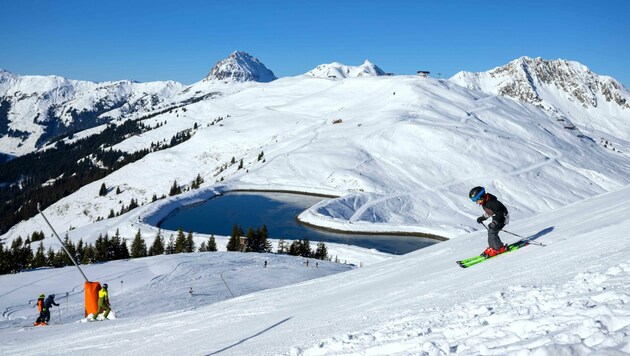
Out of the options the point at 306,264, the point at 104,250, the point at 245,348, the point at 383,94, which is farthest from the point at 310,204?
the point at 383,94

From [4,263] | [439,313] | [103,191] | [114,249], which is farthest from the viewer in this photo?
[103,191]

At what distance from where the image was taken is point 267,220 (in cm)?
7462

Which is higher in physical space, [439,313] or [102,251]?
[439,313]

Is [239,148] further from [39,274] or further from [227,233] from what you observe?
[39,274]

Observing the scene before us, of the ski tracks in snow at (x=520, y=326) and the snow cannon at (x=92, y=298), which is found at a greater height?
the ski tracks in snow at (x=520, y=326)

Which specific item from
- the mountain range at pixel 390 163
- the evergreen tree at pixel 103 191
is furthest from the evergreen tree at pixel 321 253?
the evergreen tree at pixel 103 191

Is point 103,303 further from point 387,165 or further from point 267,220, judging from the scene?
point 387,165

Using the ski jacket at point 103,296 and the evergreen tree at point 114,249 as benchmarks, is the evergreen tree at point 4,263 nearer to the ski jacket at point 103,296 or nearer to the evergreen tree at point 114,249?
the evergreen tree at point 114,249

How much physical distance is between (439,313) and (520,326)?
1805mm

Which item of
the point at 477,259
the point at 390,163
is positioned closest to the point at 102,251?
the point at 477,259

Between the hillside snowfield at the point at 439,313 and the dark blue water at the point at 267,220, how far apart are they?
153ft

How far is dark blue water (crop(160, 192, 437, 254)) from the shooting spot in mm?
65000

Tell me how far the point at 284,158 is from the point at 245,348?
339ft

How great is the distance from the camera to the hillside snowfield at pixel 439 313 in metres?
5.09
